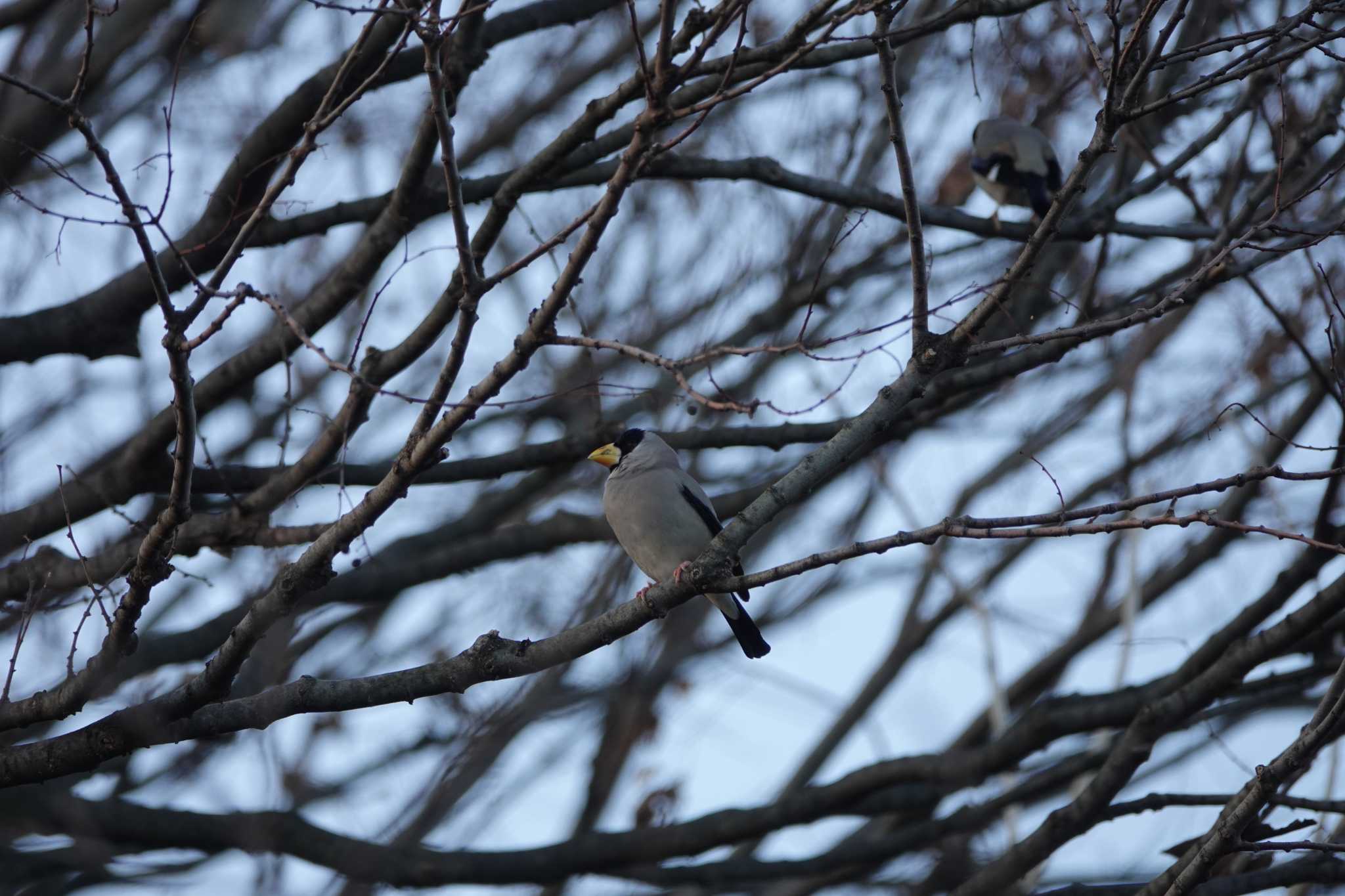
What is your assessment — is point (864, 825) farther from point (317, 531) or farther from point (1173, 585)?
point (317, 531)

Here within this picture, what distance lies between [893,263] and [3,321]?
5.35m

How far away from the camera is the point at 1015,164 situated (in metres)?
8.55

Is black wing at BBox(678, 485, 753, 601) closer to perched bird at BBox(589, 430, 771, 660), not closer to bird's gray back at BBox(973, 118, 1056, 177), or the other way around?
perched bird at BBox(589, 430, 771, 660)

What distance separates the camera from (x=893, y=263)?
27.9 ft

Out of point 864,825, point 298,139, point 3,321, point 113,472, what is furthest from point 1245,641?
point 3,321

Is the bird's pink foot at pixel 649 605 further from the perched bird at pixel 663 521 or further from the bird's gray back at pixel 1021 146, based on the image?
the bird's gray back at pixel 1021 146

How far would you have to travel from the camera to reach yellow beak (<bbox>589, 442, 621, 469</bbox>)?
6836mm

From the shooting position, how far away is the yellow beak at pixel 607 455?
22.4ft

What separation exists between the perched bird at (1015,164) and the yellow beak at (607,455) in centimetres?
316

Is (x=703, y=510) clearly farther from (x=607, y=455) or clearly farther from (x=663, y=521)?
(x=607, y=455)

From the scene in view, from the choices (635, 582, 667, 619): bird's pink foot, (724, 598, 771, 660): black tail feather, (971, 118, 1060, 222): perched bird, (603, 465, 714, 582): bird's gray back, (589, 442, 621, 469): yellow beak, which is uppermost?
(971, 118, 1060, 222): perched bird

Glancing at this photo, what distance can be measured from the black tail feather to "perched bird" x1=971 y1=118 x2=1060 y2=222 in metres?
3.44

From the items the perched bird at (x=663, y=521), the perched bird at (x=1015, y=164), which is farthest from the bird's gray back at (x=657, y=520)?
the perched bird at (x=1015, y=164)

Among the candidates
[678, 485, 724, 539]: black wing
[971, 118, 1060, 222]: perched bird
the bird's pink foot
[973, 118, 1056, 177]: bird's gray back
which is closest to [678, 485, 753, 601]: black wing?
[678, 485, 724, 539]: black wing
